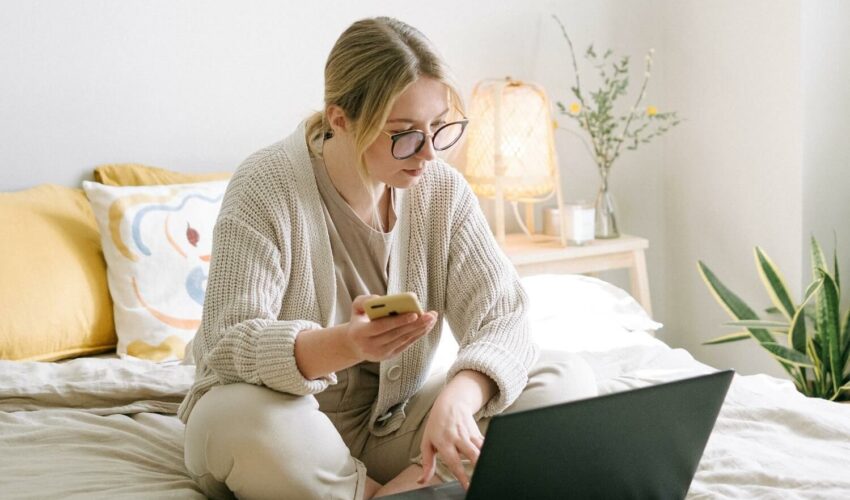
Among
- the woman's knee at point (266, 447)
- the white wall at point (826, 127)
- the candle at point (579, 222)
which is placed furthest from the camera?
the candle at point (579, 222)

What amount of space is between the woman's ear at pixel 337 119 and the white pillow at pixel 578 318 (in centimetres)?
61

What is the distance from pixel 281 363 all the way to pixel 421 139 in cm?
36

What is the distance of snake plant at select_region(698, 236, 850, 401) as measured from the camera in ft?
7.97

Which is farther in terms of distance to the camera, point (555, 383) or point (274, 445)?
point (555, 383)

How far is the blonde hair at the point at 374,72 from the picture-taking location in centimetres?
141

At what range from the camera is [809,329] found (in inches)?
107

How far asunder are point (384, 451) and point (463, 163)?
4.93 ft

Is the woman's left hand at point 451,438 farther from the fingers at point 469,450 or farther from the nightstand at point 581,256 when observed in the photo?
the nightstand at point 581,256

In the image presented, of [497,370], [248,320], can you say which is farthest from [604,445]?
[248,320]

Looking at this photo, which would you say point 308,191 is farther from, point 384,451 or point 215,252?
point 384,451

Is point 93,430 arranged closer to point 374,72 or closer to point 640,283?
point 374,72

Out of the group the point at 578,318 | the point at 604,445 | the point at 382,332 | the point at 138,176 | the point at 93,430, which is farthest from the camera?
the point at 138,176

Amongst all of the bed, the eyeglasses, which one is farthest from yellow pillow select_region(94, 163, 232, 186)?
the eyeglasses

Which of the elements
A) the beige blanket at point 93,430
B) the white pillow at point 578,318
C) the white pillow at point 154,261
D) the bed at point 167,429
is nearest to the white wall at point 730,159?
the white pillow at point 578,318
